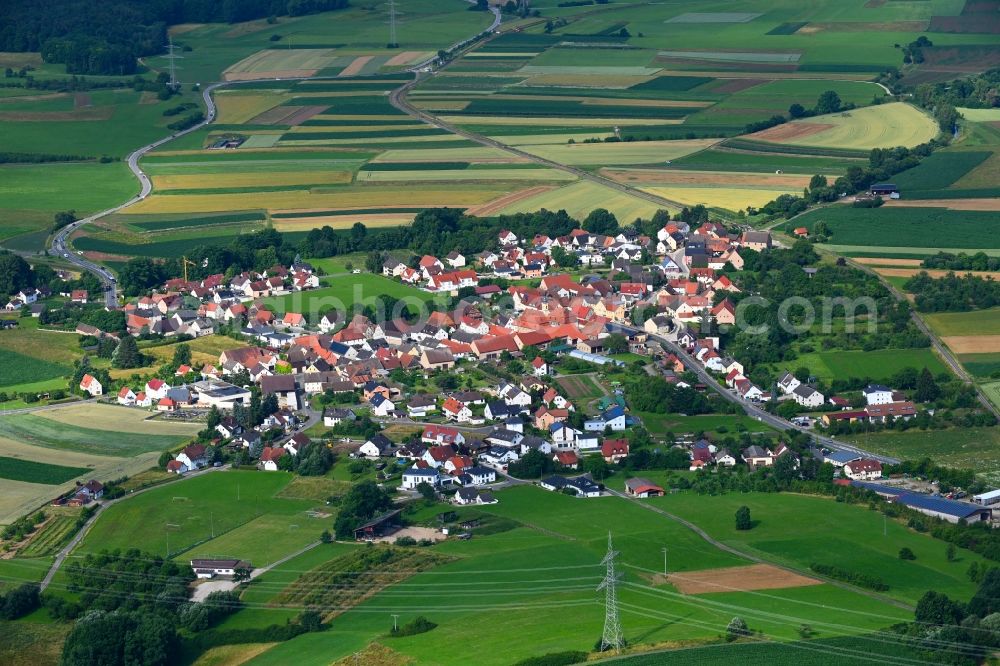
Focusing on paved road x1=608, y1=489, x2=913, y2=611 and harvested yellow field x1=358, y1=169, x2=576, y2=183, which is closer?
paved road x1=608, y1=489, x2=913, y2=611

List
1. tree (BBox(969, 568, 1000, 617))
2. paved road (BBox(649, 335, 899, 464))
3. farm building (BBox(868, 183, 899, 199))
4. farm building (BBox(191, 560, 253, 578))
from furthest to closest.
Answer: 1. farm building (BBox(868, 183, 899, 199))
2. paved road (BBox(649, 335, 899, 464))
3. farm building (BBox(191, 560, 253, 578))
4. tree (BBox(969, 568, 1000, 617))

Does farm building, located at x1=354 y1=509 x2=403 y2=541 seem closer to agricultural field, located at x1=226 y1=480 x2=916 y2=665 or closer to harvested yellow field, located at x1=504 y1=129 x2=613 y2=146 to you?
agricultural field, located at x1=226 y1=480 x2=916 y2=665

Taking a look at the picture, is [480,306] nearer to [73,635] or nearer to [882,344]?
[882,344]

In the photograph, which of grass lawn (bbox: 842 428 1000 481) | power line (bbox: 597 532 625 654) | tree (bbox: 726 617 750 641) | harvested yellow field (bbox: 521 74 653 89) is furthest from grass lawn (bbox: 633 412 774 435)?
harvested yellow field (bbox: 521 74 653 89)

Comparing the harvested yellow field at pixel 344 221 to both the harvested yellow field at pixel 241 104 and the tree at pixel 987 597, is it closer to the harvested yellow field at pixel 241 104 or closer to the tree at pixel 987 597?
the harvested yellow field at pixel 241 104

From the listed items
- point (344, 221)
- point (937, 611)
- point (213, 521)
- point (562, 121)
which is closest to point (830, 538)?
point (937, 611)

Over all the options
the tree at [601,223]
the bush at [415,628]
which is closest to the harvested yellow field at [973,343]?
the tree at [601,223]
